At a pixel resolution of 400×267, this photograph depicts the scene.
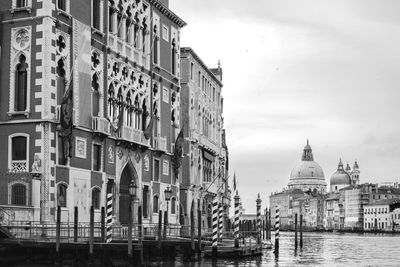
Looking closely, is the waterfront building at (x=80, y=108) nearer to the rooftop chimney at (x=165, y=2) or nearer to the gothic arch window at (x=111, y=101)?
the gothic arch window at (x=111, y=101)

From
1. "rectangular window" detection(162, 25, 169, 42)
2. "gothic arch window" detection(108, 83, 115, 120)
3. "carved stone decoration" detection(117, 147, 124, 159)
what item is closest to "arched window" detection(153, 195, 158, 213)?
"carved stone decoration" detection(117, 147, 124, 159)

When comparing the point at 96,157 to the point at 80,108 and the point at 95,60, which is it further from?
the point at 95,60

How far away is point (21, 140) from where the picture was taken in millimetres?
34656

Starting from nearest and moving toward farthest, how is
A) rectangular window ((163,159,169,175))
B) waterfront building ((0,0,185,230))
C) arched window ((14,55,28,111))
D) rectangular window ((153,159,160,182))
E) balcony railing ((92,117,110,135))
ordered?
waterfront building ((0,0,185,230))
arched window ((14,55,28,111))
balcony railing ((92,117,110,135))
rectangular window ((153,159,160,182))
rectangular window ((163,159,169,175))

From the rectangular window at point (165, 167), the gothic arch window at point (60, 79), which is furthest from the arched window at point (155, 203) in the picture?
the gothic arch window at point (60, 79)

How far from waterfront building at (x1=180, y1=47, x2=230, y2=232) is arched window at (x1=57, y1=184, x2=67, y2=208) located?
13.9 metres

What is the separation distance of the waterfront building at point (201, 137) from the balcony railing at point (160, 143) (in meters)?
4.02

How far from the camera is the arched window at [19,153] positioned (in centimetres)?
3441

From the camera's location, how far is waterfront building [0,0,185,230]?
34.3m

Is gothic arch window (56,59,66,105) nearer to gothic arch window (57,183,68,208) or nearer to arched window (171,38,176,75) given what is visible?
gothic arch window (57,183,68,208)

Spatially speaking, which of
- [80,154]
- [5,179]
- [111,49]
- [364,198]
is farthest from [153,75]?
[364,198]

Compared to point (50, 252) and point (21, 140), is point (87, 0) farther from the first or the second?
point (50, 252)

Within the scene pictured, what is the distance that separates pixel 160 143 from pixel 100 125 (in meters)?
8.71

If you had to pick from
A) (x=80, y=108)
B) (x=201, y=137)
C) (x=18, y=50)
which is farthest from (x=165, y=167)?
(x=18, y=50)
